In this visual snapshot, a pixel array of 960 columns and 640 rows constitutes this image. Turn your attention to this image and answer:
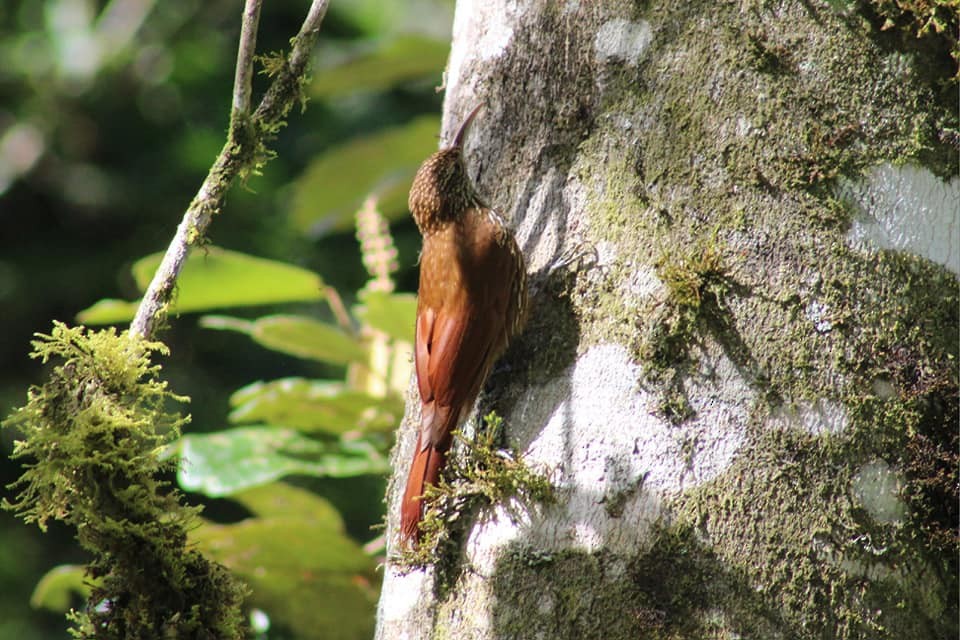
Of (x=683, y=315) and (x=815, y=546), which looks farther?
(x=683, y=315)

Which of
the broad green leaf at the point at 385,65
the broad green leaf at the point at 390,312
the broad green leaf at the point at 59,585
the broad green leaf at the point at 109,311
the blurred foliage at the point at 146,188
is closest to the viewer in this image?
the broad green leaf at the point at 390,312

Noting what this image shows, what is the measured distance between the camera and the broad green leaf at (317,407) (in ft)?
9.76

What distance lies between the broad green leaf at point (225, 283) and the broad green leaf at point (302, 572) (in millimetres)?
646

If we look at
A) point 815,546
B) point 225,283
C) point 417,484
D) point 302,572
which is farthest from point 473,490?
point 225,283

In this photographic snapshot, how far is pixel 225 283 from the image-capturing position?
3.06m

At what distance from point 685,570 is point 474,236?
1150 mm

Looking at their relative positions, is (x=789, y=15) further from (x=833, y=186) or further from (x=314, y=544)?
(x=314, y=544)

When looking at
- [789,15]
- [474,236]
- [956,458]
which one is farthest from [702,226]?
[474,236]

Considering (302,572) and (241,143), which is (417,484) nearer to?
(241,143)

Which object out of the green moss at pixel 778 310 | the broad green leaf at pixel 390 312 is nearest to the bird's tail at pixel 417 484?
the green moss at pixel 778 310

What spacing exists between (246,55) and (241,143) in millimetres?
199

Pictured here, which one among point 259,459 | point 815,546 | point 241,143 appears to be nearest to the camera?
point 815,546

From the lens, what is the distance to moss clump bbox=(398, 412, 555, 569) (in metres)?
1.88

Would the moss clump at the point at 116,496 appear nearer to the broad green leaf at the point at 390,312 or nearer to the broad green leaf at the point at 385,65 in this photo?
the broad green leaf at the point at 390,312
